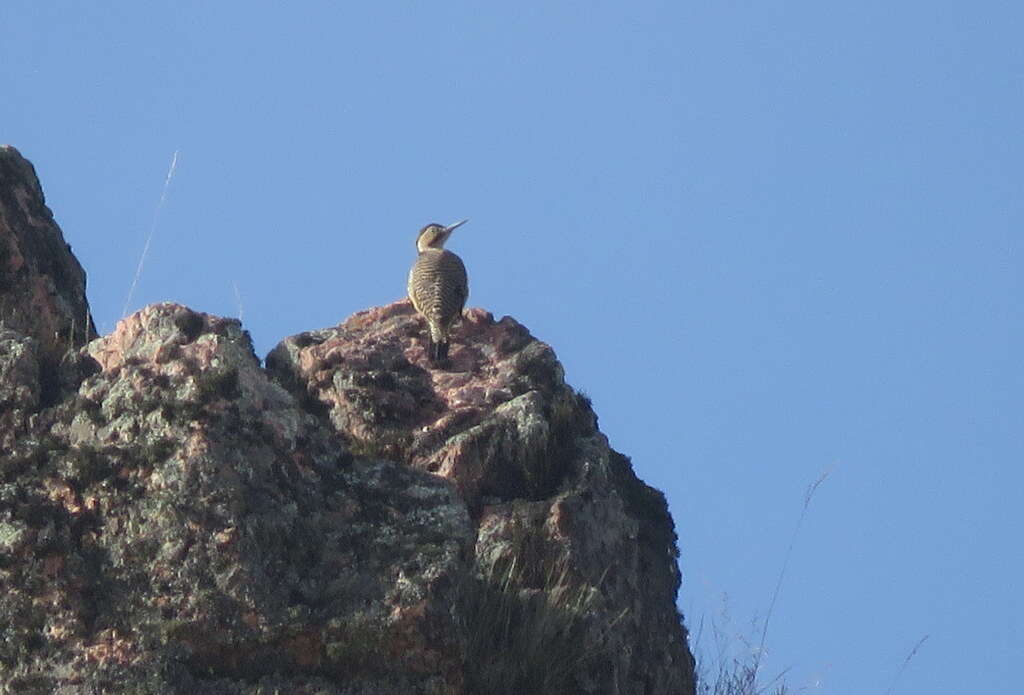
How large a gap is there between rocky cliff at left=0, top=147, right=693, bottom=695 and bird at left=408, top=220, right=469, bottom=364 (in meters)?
0.72

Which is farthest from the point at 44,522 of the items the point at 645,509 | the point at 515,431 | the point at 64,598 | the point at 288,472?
the point at 645,509

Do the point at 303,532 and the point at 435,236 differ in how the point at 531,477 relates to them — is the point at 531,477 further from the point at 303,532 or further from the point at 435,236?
the point at 435,236

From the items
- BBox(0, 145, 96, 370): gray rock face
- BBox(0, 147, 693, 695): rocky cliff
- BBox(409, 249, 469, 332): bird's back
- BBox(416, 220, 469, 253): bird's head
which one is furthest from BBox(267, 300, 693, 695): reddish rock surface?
BBox(416, 220, 469, 253): bird's head

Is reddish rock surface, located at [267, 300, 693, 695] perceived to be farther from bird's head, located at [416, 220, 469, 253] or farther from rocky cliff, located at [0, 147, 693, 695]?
bird's head, located at [416, 220, 469, 253]

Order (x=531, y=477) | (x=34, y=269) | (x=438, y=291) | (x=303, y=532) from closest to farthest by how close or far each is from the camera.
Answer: (x=303, y=532) < (x=531, y=477) < (x=34, y=269) < (x=438, y=291)

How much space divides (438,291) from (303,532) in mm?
3595

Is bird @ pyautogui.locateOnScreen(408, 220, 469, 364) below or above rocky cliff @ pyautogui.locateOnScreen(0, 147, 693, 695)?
above

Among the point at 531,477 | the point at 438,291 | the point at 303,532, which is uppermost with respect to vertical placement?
the point at 438,291

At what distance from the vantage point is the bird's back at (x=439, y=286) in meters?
9.49

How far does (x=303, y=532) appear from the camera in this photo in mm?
6652

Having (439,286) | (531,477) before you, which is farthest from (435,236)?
(531,477)

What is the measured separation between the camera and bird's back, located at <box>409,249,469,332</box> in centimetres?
949

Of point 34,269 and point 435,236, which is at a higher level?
point 435,236

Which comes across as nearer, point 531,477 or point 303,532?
point 303,532
